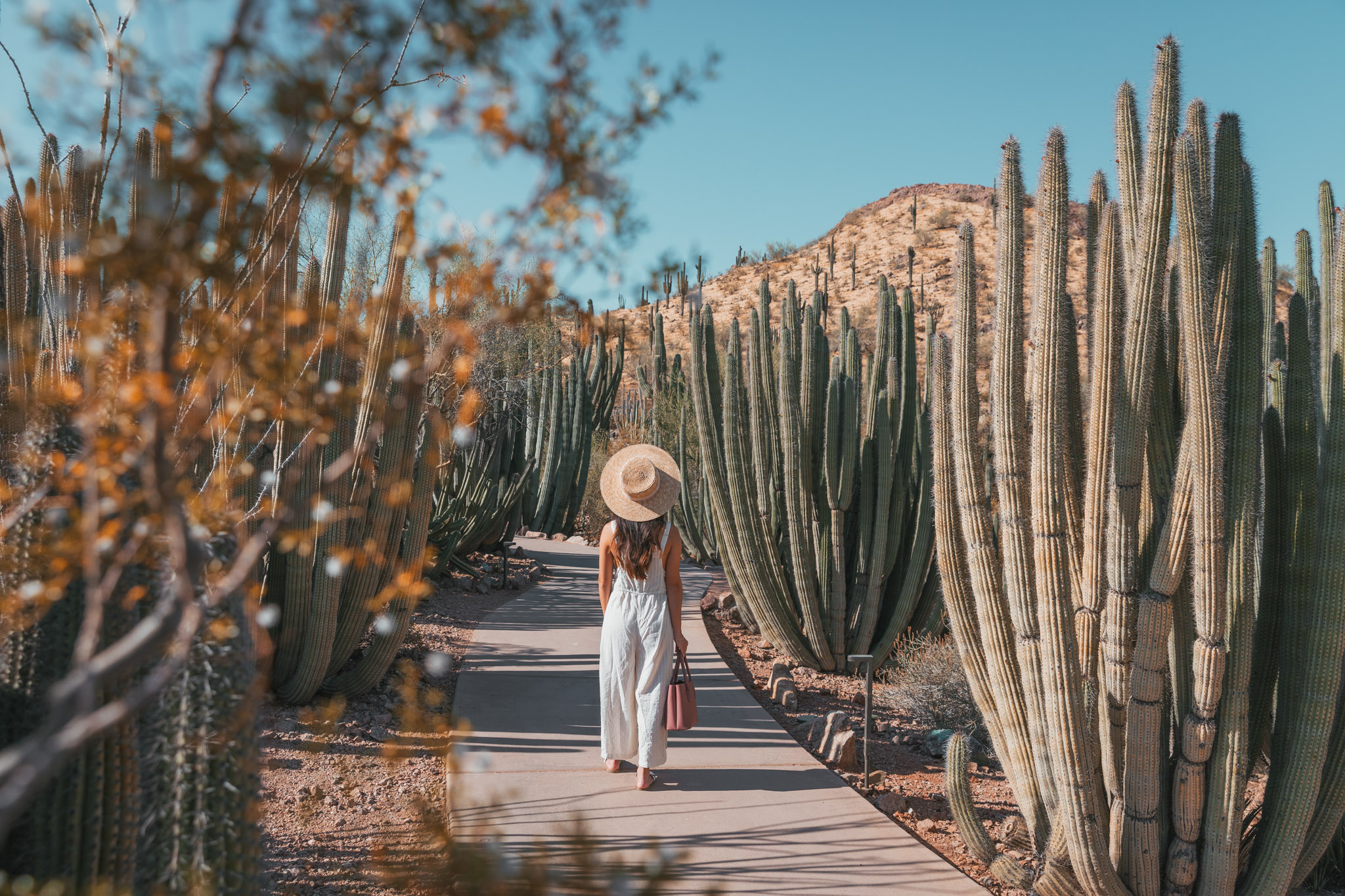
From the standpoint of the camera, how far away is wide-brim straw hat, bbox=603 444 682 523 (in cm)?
445

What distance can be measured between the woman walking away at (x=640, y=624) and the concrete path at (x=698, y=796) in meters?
0.22

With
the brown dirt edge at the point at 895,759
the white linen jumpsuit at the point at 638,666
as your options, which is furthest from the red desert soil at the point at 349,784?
the brown dirt edge at the point at 895,759

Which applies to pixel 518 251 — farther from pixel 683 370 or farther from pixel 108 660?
pixel 683 370

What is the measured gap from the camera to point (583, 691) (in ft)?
19.8

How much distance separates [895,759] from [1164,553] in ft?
8.74

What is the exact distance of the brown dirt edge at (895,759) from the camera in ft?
13.8

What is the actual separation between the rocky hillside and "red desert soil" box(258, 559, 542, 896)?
79.7 ft

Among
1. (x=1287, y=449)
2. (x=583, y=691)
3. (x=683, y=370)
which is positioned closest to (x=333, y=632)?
(x=583, y=691)

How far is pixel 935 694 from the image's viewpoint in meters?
6.20

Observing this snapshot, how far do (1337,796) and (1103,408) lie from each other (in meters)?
1.74

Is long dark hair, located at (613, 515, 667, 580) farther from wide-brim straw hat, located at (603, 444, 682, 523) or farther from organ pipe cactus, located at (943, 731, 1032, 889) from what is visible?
organ pipe cactus, located at (943, 731, 1032, 889)

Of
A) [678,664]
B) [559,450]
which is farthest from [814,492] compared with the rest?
[559,450]

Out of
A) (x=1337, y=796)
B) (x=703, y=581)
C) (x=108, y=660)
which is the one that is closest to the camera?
(x=108, y=660)

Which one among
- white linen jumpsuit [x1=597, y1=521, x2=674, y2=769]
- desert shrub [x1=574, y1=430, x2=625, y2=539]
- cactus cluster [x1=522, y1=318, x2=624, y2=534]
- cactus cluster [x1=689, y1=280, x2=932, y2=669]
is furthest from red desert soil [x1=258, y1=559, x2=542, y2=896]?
desert shrub [x1=574, y1=430, x2=625, y2=539]
